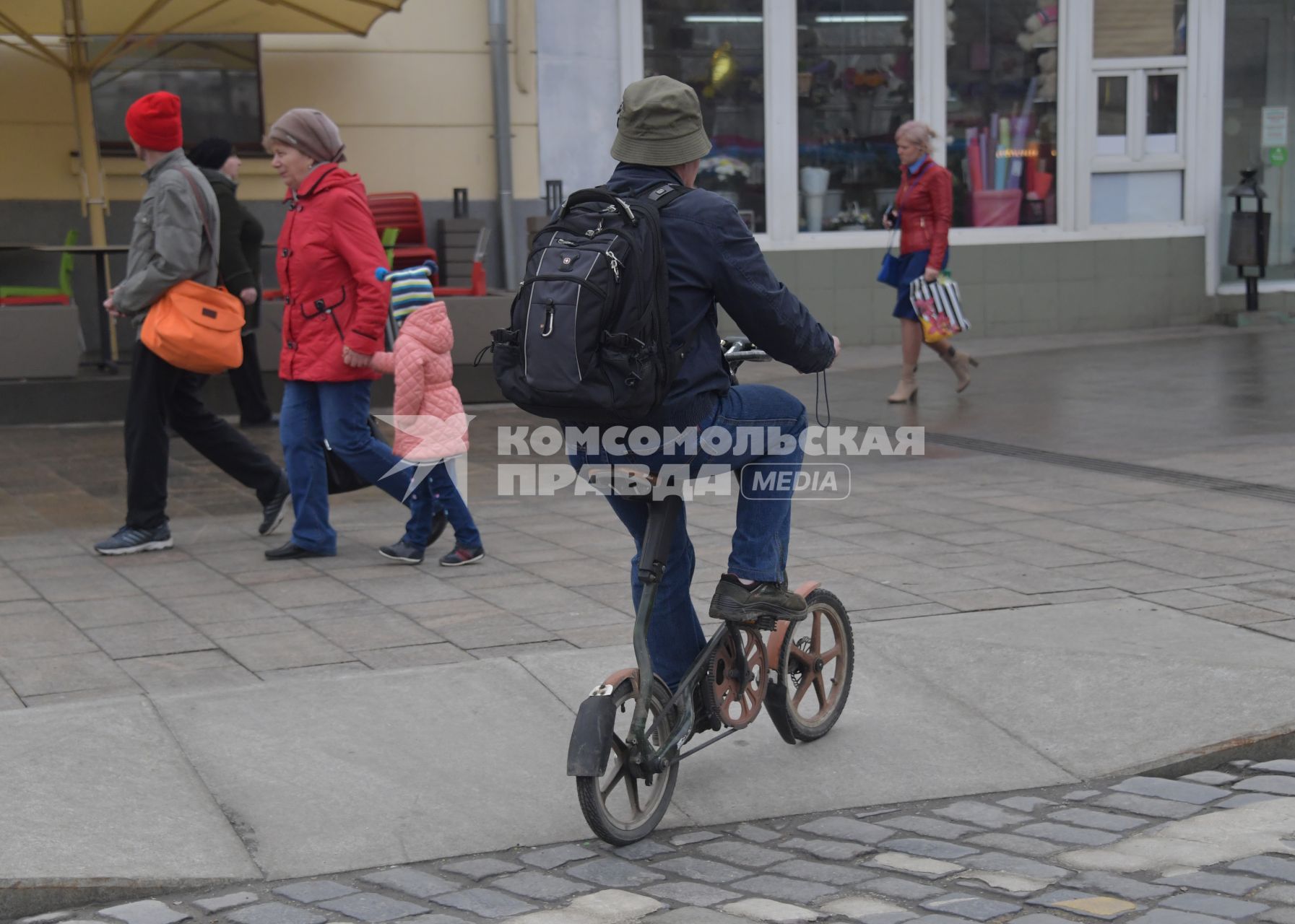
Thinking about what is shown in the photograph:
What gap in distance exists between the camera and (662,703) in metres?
4.16

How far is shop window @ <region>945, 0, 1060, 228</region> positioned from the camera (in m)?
15.5

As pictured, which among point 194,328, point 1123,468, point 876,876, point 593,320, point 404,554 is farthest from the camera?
point 1123,468

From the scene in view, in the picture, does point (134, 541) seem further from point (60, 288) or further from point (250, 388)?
point (60, 288)

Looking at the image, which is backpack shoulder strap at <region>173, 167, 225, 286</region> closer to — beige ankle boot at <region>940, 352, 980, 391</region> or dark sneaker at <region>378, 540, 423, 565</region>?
dark sneaker at <region>378, 540, 423, 565</region>

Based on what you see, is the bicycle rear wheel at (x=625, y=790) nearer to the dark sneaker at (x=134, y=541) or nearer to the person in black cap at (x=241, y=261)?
the dark sneaker at (x=134, y=541)

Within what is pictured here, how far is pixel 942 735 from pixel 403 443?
2.74m

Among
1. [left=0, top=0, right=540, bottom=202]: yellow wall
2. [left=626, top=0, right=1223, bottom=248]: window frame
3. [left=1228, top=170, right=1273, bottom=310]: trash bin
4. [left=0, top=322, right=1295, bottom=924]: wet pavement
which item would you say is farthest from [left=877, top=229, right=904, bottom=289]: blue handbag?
[left=1228, top=170, right=1273, bottom=310]: trash bin

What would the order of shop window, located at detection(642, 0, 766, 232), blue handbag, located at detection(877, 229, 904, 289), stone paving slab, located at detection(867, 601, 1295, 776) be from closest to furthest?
stone paving slab, located at detection(867, 601, 1295, 776) → blue handbag, located at detection(877, 229, 904, 289) → shop window, located at detection(642, 0, 766, 232)

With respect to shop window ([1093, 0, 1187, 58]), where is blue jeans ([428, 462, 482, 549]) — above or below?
below

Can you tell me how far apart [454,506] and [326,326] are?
2.86ft

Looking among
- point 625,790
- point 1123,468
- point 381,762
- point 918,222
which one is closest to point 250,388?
point 918,222

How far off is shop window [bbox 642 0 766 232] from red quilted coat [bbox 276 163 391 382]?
328 inches

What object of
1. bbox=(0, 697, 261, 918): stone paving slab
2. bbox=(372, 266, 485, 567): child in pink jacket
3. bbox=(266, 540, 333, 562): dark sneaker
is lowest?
bbox=(0, 697, 261, 918): stone paving slab

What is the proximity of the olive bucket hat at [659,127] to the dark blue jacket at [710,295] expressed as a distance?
0.04 m
